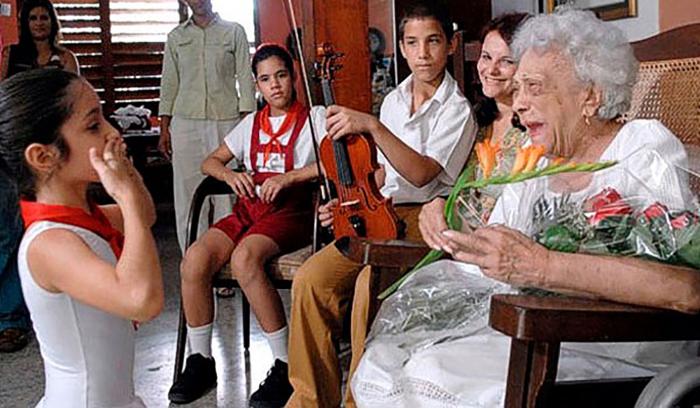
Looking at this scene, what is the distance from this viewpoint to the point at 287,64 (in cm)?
336

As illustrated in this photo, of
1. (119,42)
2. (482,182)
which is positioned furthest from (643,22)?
(119,42)

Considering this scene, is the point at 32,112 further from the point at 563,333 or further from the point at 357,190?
the point at 357,190

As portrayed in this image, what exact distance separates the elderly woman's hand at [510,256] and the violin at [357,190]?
39.8 inches

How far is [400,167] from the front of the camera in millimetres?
2494

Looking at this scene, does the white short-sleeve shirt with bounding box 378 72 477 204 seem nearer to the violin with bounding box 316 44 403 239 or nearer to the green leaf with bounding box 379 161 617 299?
the violin with bounding box 316 44 403 239

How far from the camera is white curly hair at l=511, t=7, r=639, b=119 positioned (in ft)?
5.92

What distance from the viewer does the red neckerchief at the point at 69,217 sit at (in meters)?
1.54

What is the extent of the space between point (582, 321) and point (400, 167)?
117 centimetres

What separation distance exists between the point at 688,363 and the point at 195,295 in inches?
78.2

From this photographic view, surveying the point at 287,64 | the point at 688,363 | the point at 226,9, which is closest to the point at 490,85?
the point at 287,64

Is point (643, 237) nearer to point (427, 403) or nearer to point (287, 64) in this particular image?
point (427, 403)

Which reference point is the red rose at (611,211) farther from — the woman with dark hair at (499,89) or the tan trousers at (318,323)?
the tan trousers at (318,323)

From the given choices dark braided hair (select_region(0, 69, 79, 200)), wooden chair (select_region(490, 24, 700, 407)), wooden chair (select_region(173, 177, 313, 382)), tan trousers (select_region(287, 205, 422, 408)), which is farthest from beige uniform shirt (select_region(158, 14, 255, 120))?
wooden chair (select_region(490, 24, 700, 407))

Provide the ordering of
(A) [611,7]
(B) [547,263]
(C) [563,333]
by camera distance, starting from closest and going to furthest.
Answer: (C) [563,333] < (B) [547,263] < (A) [611,7]
